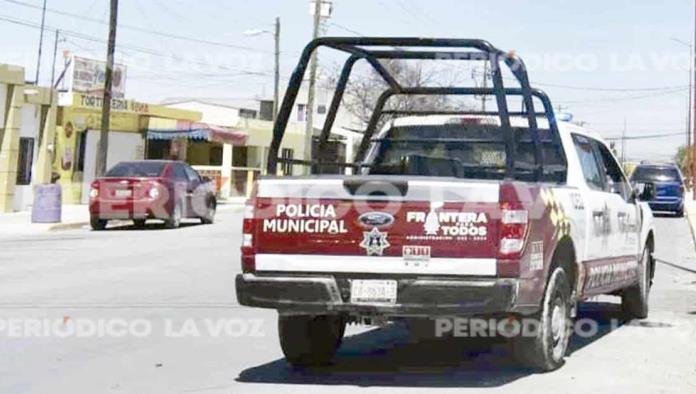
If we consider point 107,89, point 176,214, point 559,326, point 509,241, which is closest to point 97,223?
point 176,214

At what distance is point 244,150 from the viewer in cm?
4916

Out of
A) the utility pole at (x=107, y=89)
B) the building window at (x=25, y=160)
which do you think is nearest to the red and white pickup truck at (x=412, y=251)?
the utility pole at (x=107, y=89)

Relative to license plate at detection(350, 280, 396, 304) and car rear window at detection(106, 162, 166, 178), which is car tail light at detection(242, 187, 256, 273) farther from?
car rear window at detection(106, 162, 166, 178)

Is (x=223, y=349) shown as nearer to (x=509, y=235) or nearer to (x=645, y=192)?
(x=509, y=235)

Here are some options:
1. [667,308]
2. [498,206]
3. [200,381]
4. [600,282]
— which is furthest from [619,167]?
[200,381]

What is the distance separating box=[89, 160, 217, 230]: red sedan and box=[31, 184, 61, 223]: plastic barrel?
4.52 feet

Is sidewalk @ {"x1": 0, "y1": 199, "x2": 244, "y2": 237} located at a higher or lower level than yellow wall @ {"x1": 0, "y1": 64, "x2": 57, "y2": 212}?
lower

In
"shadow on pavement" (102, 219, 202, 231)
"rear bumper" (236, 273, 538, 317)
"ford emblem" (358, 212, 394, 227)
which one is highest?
"ford emblem" (358, 212, 394, 227)

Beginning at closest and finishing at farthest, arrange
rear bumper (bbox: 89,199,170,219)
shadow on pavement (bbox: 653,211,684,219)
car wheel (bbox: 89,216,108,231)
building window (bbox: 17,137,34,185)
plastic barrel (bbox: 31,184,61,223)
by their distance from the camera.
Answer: rear bumper (bbox: 89,199,170,219)
car wheel (bbox: 89,216,108,231)
plastic barrel (bbox: 31,184,61,223)
building window (bbox: 17,137,34,185)
shadow on pavement (bbox: 653,211,684,219)

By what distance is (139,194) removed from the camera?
21719 millimetres

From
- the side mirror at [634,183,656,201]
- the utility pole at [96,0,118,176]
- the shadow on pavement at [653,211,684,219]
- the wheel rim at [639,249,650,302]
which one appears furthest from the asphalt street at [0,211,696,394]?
the shadow on pavement at [653,211,684,219]

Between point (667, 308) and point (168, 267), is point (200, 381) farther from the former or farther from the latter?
point (168, 267)

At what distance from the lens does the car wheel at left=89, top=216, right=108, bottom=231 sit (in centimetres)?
2227

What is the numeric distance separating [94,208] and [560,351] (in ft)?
53.7
